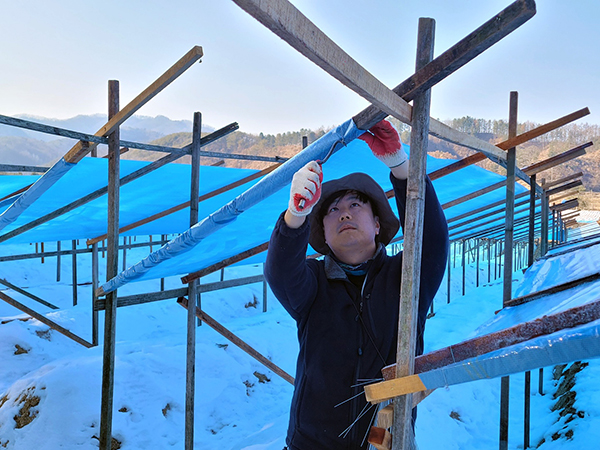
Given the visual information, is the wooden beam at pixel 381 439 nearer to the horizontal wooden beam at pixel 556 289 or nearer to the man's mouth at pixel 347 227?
the man's mouth at pixel 347 227

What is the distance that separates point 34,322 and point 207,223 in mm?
6327

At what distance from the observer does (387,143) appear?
1.43 meters

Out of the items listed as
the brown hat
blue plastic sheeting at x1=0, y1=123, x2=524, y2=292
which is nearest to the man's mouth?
the brown hat

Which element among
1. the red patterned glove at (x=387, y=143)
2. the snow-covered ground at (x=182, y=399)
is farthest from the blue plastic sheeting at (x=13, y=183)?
the red patterned glove at (x=387, y=143)

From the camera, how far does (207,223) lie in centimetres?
202

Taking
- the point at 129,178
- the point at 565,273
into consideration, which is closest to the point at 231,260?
the point at 129,178

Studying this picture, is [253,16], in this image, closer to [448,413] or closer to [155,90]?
[155,90]

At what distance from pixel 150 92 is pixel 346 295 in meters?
1.64

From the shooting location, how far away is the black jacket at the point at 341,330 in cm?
157

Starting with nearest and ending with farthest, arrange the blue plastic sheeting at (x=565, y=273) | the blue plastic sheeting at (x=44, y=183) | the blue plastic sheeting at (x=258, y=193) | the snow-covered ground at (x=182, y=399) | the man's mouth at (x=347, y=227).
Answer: the blue plastic sheeting at (x=258, y=193) → the man's mouth at (x=347, y=227) → the blue plastic sheeting at (x=565, y=273) → the blue plastic sheeting at (x=44, y=183) → the snow-covered ground at (x=182, y=399)

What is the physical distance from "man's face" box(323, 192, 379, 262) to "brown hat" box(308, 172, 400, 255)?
0.16 ft

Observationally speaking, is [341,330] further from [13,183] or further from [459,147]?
[459,147]

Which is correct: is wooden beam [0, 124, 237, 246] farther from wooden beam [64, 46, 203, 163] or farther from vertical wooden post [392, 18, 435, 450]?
vertical wooden post [392, 18, 435, 450]

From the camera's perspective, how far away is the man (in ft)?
4.96
